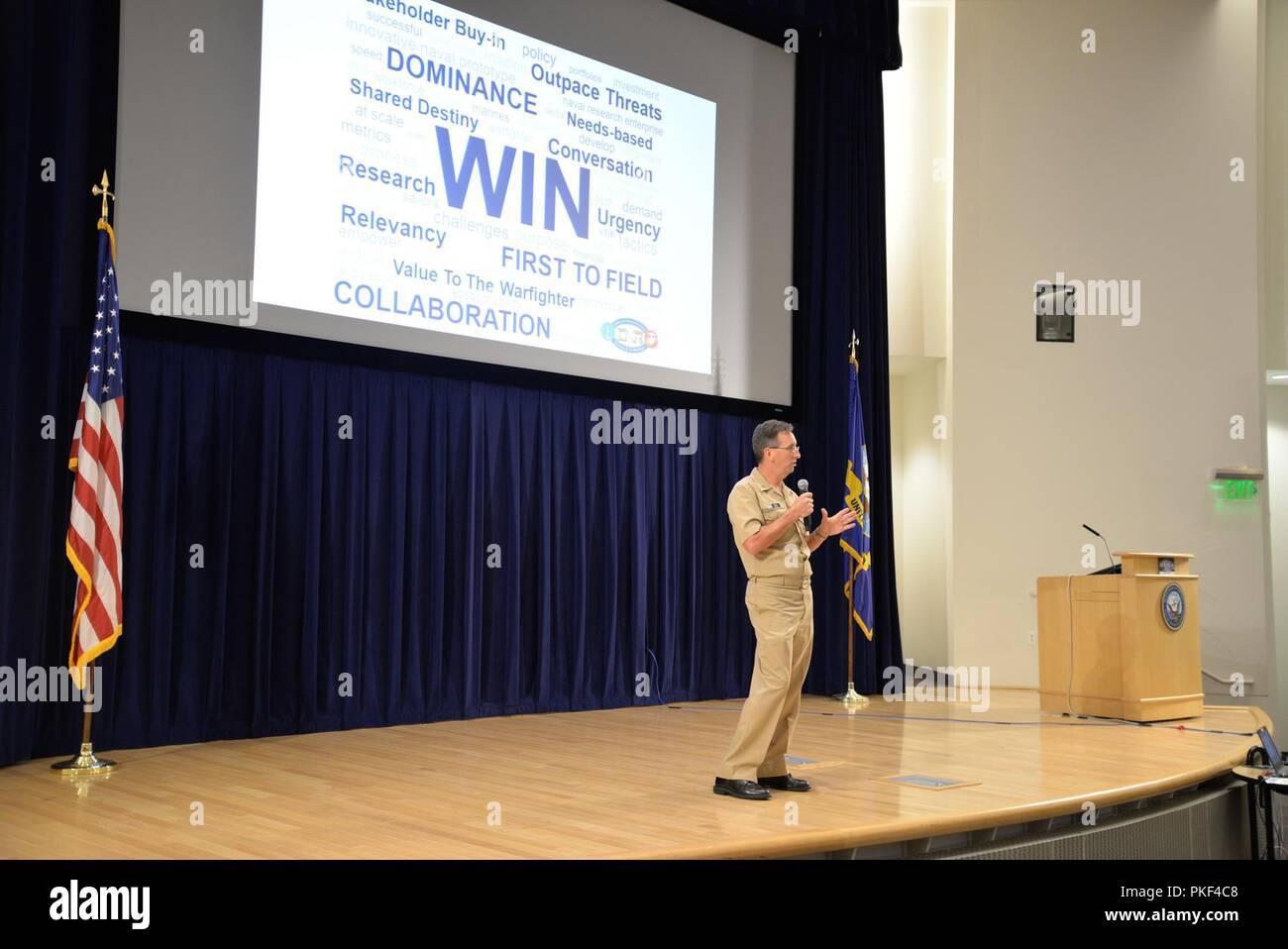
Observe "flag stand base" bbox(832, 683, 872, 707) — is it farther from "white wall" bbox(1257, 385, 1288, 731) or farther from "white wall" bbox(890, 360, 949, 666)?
"white wall" bbox(1257, 385, 1288, 731)

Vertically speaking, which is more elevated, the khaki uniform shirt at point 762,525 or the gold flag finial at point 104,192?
the gold flag finial at point 104,192

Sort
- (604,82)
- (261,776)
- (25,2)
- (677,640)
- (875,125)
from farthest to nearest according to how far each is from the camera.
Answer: (875,125)
(677,640)
(604,82)
(25,2)
(261,776)

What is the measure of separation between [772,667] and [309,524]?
9.36ft

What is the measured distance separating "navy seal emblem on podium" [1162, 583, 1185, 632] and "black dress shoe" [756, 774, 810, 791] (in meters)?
3.05

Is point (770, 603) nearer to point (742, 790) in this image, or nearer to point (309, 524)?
point (742, 790)

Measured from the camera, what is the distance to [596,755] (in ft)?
17.1

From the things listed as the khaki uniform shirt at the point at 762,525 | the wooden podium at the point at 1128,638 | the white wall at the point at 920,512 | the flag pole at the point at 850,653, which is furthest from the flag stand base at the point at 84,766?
the white wall at the point at 920,512

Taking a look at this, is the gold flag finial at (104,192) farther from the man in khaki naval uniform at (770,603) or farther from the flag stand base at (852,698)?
the flag stand base at (852,698)

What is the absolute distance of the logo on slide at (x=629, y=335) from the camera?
702 centimetres

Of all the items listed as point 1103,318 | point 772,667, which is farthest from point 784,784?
point 1103,318

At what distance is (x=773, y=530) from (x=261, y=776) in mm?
2223
